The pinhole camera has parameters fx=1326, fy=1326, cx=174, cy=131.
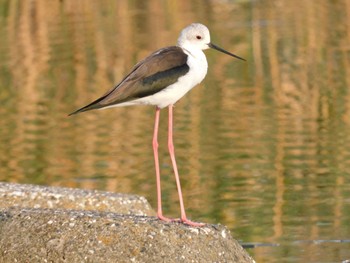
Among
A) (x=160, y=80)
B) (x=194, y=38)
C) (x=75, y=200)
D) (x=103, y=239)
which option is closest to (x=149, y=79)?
(x=160, y=80)

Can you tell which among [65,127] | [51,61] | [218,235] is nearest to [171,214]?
[218,235]

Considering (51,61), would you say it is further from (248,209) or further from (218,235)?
(218,235)

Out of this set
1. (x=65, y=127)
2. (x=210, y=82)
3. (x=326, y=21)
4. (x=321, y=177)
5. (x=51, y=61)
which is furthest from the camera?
(x=326, y=21)

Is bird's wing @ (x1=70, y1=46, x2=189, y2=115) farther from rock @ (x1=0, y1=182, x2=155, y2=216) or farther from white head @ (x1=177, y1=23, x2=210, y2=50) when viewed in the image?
rock @ (x1=0, y1=182, x2=155, y2=216)

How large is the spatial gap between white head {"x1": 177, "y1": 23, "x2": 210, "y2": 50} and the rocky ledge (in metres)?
1.20

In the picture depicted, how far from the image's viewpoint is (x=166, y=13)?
854 inches

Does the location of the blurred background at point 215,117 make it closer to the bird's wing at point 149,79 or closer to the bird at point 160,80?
the bird at point 160,80

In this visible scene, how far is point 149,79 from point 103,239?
119cm

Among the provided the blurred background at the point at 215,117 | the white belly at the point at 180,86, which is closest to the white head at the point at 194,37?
the white belly at the point at 180,86

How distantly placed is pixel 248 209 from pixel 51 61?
836 cm

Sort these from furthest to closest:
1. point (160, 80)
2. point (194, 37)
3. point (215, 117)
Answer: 1. point (215, 117)
2. point (194, 37)
3. point (160, 80)

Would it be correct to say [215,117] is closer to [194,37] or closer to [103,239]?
[194,37]

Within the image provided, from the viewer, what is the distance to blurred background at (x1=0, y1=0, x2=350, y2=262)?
10.6 meters

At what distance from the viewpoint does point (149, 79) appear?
8172 mm
